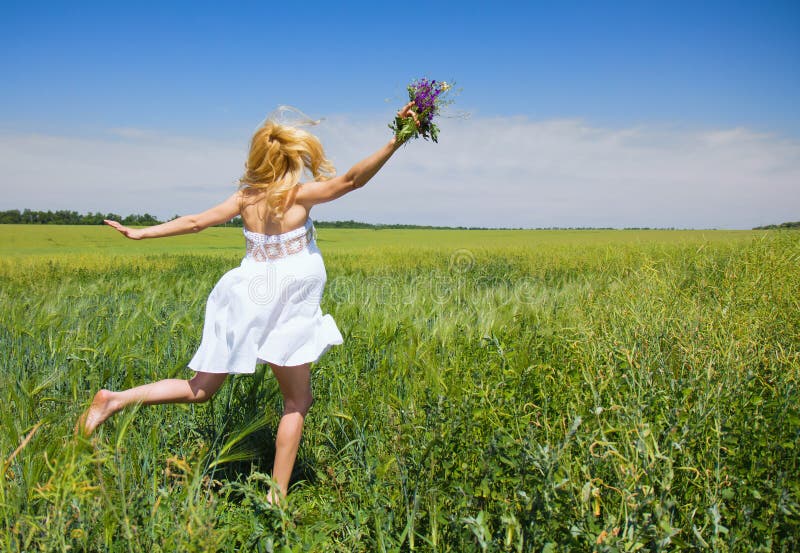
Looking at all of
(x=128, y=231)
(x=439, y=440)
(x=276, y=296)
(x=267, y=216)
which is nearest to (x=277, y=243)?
(x=267, y=216)

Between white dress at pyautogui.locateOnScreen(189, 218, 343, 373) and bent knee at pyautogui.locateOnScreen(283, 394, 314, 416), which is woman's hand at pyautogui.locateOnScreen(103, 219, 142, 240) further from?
bent knee at pyautogui.locateOnScreen(283, 394, 314, 416)

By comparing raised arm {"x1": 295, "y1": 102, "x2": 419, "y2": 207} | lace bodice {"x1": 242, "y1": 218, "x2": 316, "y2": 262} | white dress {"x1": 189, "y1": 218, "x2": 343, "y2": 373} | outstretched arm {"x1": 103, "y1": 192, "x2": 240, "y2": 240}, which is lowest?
white dress {"x1": 189, "y1": 218, "x2": 343, "y2": 373}

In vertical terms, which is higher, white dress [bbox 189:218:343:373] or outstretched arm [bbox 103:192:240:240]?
outstretched arm [bbox 103:192:240:240]

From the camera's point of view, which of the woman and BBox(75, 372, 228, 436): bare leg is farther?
the woman

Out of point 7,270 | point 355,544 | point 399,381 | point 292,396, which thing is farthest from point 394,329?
point 7,270

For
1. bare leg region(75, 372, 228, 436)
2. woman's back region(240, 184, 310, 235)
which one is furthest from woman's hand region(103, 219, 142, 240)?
bare leg region(75, 372, 228, 436)

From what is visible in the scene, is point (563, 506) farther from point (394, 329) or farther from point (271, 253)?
point (394, 329)

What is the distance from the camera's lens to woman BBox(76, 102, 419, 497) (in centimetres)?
218

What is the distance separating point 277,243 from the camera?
2.31m

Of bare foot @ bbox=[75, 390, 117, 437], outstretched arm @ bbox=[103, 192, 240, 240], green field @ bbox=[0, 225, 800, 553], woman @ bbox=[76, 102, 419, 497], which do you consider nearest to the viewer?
green field @ bbox=[0, 225, 800, 553]

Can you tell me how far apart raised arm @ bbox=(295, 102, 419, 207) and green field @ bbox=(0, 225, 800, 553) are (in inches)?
38.9

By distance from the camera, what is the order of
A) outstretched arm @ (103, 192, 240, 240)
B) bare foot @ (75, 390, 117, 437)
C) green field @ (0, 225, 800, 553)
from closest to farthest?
1. green field @ (0, 225, 800, 553)
2. bare foot @ (75, 390, 117, 437)
3. outstretched arm @ (103, 192, 240, 240)

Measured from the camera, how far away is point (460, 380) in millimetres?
3074

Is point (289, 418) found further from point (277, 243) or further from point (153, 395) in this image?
point (277, 243)
